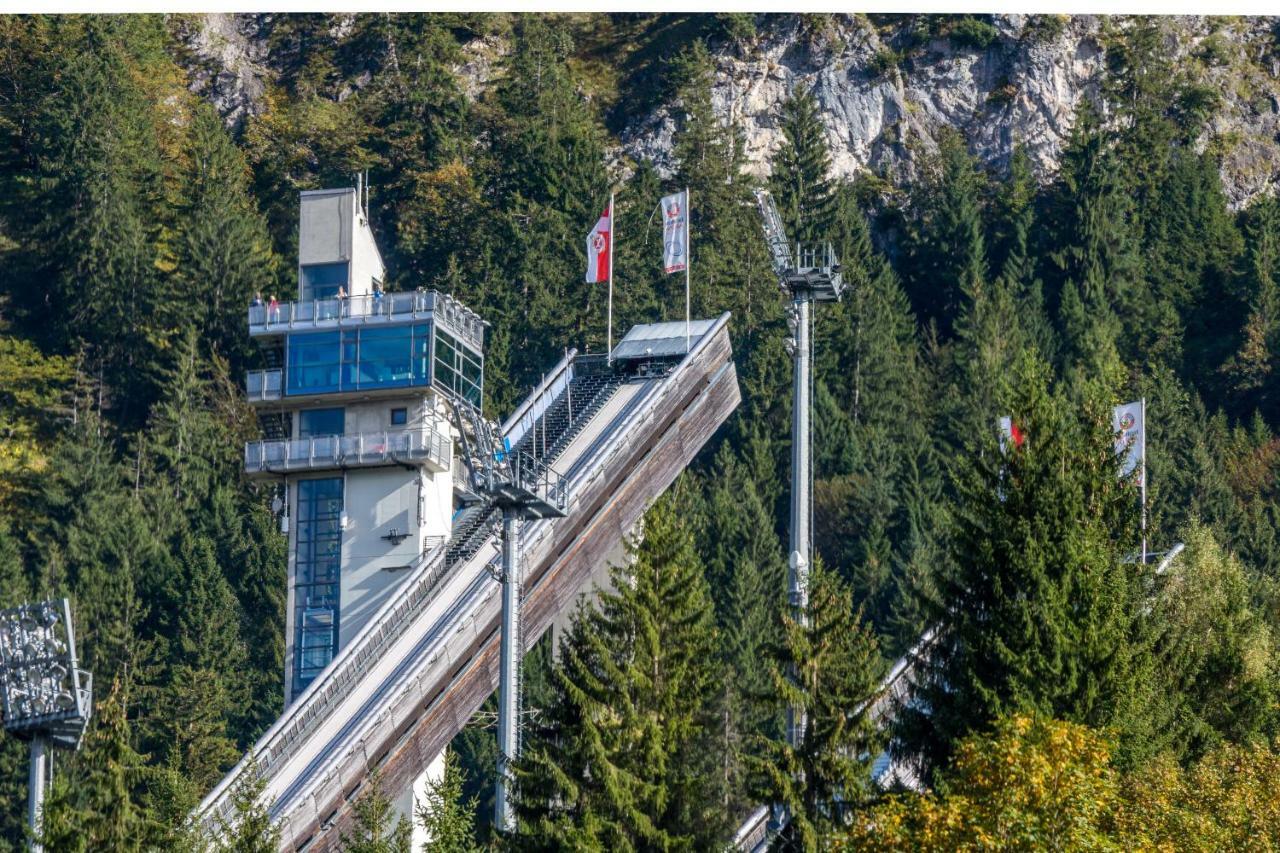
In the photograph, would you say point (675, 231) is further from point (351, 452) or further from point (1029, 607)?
point (1029, 607)

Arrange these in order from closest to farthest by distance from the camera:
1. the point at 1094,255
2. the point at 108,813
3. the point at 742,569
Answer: the point at 108,813 → the point at 742,569 → the point at 1094,255

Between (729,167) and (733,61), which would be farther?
(733,61)

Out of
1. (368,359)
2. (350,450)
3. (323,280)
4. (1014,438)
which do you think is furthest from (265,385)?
(1014,438)

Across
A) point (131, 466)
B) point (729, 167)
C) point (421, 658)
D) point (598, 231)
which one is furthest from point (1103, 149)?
point (421, 658)

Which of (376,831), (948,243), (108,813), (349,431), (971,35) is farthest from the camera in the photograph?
(971,35)

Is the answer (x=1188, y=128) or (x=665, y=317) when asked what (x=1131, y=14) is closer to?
(x=1188, y=128)

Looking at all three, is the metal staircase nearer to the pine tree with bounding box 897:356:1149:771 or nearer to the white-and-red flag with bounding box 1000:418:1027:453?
the white-and-red flag with bounding box 1000:418:1027:453

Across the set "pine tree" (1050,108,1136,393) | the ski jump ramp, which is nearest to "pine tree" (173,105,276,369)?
"pine tree" (1050,108,1136,393)

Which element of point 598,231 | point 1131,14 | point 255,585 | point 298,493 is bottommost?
point 255,585
